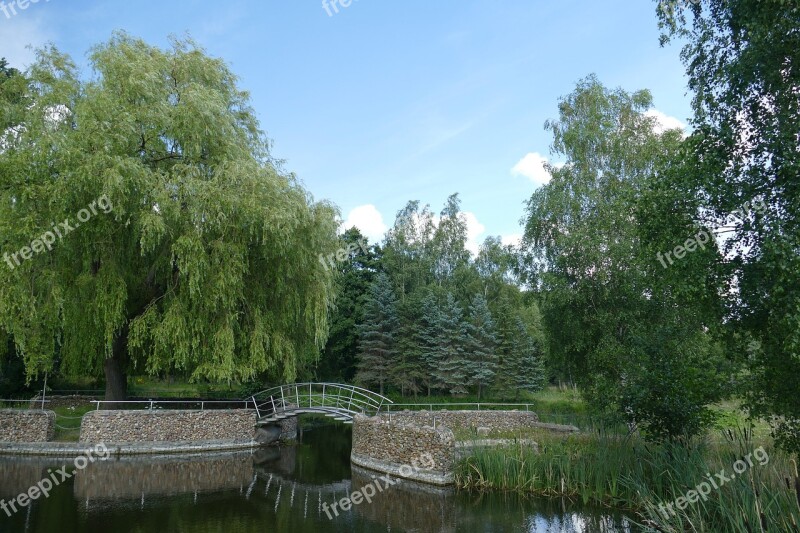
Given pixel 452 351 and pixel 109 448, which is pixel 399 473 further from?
pixel 452 351

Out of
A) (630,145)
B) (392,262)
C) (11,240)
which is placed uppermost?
(630,145)

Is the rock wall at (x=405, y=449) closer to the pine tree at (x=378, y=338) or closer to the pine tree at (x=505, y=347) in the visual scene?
the pine tree at (x=378, y=338)

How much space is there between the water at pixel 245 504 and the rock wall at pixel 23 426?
1029 mm

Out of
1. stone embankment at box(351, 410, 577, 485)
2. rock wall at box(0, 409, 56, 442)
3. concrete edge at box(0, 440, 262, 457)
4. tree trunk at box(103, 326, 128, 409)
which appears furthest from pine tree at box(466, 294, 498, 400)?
rock wall at box(0, 409, 56, 442)

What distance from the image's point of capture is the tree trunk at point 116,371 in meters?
19.4

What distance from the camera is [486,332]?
34.5 metres

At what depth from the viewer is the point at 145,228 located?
16.3 meters

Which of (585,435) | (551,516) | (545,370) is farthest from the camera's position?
(545,370)

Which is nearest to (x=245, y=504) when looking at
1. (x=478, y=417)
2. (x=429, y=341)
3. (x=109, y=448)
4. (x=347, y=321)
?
(x=109, y=448)

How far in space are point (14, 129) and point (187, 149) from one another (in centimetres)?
581

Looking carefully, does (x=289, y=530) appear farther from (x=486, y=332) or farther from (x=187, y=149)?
(x=486, y=332)

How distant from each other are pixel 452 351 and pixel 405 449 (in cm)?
1759

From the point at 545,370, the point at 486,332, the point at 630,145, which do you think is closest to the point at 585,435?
the point at 630,145

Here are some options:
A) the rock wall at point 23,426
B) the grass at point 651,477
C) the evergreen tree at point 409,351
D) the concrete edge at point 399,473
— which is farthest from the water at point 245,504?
the evergreen tree at point 409,351
